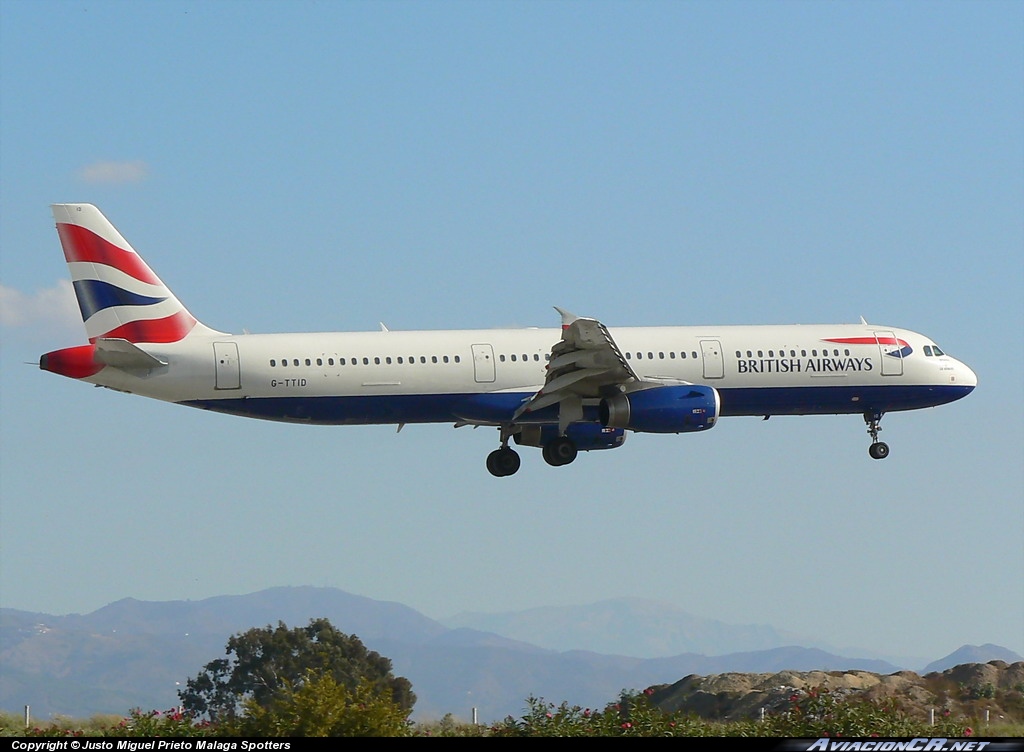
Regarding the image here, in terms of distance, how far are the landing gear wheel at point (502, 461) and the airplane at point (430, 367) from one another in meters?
1.29

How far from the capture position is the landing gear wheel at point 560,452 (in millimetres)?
53750

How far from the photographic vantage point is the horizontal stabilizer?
47156mm

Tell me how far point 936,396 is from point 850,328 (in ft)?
14.1

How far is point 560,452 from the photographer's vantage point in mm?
53750

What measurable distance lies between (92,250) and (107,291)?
1443 millimetres

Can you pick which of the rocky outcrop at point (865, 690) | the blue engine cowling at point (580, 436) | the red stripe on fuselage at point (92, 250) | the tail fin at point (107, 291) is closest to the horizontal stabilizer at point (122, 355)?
the tail fin at point (107, 291)

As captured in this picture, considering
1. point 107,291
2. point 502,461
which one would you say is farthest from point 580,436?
point 107,291

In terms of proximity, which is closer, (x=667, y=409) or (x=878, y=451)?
A: (x=667, y=409)

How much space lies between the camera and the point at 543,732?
90.6ft

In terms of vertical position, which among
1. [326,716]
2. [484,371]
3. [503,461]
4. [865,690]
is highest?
[484,371]

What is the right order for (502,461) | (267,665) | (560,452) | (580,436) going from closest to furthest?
(560,452)
(502,461)
(580,436)
(267,665)

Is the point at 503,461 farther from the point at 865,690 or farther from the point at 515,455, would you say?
the point at 865,690

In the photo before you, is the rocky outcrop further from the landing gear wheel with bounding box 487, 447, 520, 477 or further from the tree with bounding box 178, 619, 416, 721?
the tree with bounding box 178, 619, 416, 721
